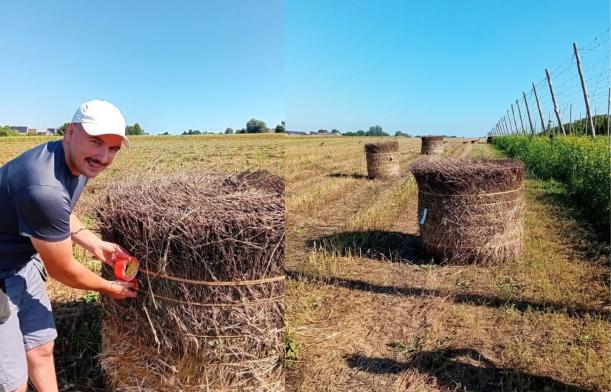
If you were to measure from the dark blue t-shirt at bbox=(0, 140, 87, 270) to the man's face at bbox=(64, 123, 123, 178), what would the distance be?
0.05m

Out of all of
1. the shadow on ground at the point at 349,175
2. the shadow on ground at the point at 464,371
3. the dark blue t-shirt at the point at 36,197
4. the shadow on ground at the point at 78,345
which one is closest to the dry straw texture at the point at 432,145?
the shadow on ground at the point at 349,175

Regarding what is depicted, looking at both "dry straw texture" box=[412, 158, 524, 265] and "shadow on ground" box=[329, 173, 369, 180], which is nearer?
"dry straw texture" box=[412, 158, 524, 265]

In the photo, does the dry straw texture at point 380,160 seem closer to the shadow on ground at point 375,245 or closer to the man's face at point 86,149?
the shadow on ground at point 375,245

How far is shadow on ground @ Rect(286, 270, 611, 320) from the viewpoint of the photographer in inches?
171

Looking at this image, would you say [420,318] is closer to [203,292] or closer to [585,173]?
[203,292]

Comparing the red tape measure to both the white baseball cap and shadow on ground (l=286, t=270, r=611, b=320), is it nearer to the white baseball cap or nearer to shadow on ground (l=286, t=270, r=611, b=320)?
the white baseball cap

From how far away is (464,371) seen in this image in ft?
11.2

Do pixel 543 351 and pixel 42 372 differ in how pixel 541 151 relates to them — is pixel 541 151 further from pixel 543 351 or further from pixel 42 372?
pixel 42 372

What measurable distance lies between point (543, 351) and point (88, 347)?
11.6 ft

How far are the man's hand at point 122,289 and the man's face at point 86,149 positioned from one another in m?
0.66

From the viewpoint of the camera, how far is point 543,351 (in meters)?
3.63

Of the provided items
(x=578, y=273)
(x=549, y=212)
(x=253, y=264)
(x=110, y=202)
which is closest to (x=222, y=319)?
(x=253, y=264)

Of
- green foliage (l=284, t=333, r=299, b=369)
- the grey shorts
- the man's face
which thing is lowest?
green foliage (l=284, t=333, r=299, b=369)

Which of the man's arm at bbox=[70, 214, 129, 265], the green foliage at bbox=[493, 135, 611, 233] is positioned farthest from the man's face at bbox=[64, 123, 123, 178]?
the green foliage at bbox=[493, 135, 611, 233]
